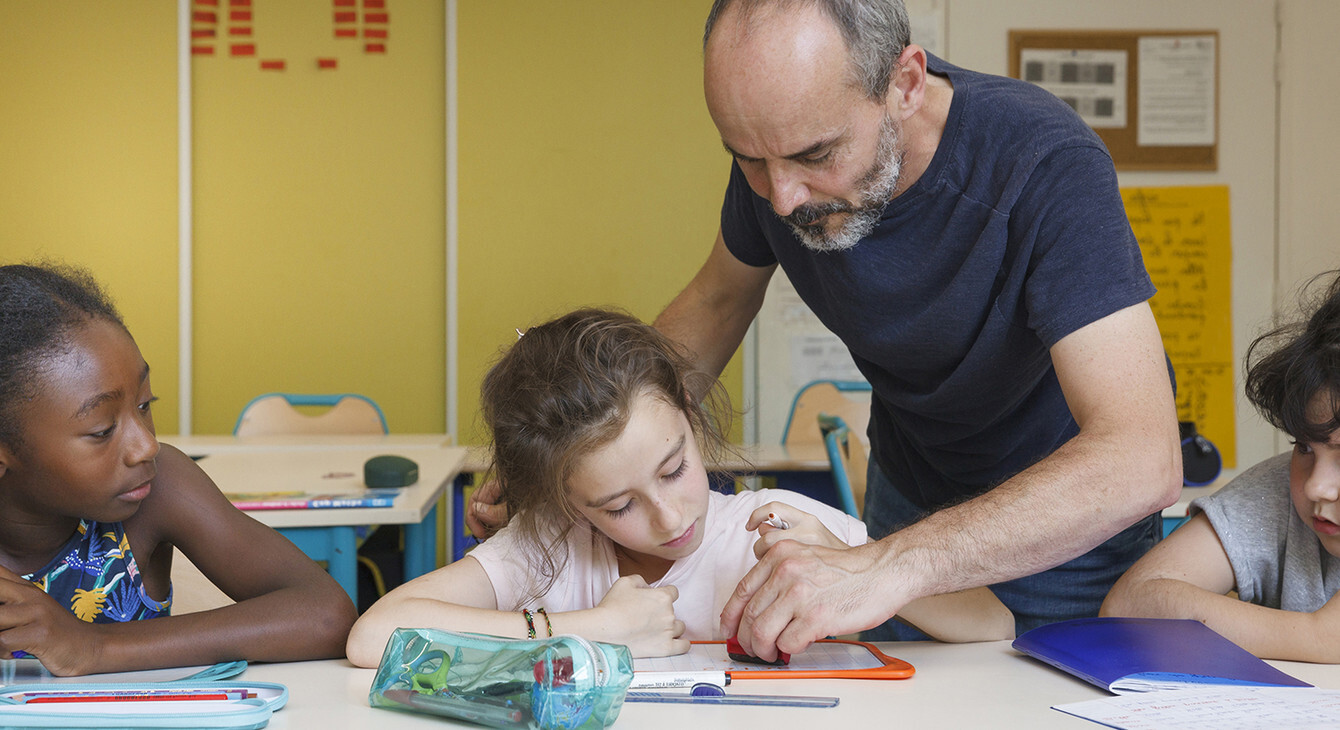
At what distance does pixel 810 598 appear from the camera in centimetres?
93

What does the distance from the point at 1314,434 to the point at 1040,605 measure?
43 centimetres

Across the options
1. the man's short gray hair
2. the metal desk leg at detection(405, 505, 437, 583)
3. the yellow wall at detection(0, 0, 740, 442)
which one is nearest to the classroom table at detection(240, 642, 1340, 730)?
the man's short gray hair

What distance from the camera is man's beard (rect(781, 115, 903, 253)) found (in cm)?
118

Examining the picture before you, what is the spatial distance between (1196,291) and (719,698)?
3.82 meters

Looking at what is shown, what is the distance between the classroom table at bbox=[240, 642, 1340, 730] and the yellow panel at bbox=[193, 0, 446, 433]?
10.9 feet

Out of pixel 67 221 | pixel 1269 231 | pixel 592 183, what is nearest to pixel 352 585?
pixel 592 183

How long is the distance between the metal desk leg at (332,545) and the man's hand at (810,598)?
1232 mm

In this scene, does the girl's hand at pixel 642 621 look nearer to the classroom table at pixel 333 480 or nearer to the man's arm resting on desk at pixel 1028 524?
the man's arm resting on desk at pixel 1028 524

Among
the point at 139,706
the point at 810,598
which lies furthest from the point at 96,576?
the point at 810,598

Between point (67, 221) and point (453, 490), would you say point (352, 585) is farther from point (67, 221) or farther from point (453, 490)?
point (67, 221)

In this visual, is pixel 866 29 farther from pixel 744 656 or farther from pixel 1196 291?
pixel 1196 291

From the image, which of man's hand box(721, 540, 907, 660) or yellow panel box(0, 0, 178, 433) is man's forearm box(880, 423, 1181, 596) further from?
yellow panel box(0, 0, 178, 433)

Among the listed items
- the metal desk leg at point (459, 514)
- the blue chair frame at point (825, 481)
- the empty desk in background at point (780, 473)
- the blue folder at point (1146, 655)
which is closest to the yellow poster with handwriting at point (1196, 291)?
the blue chair frame at point (825, 481)

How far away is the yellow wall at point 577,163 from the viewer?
420 cm
